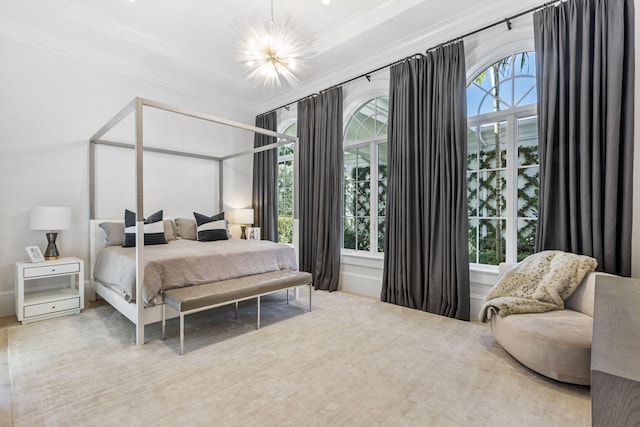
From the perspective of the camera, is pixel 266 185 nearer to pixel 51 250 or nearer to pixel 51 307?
pixel 51 250

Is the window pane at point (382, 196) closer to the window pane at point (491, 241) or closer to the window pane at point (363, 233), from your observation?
the window pane at point (363, 233)

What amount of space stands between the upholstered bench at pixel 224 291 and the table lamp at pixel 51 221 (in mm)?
1711

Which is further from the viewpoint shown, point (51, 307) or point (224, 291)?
point (51, 307)

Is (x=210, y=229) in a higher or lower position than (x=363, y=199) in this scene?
lower

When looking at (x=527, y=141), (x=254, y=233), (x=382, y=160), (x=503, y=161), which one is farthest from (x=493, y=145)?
(x=254, y=233)

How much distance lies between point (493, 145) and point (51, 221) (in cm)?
466

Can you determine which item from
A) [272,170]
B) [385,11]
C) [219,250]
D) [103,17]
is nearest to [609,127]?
[385,11]

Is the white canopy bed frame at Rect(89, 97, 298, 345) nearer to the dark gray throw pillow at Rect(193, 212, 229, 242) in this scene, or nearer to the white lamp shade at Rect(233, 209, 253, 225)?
the dark gray throw pillow at Rect(193, 212, 229, 242)

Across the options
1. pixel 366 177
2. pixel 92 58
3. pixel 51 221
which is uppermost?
pixel 92 58

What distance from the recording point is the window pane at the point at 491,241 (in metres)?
3.20

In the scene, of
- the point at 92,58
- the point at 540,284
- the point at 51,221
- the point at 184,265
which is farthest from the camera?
the point at 92,58

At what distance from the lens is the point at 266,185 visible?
17.5ft

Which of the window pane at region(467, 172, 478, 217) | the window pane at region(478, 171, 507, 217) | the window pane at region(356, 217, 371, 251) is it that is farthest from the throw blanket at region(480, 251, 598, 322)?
the window pane at region(356, 217, 371, 251)

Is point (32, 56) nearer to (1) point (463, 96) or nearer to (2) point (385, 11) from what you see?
(2) point (385, 11)
